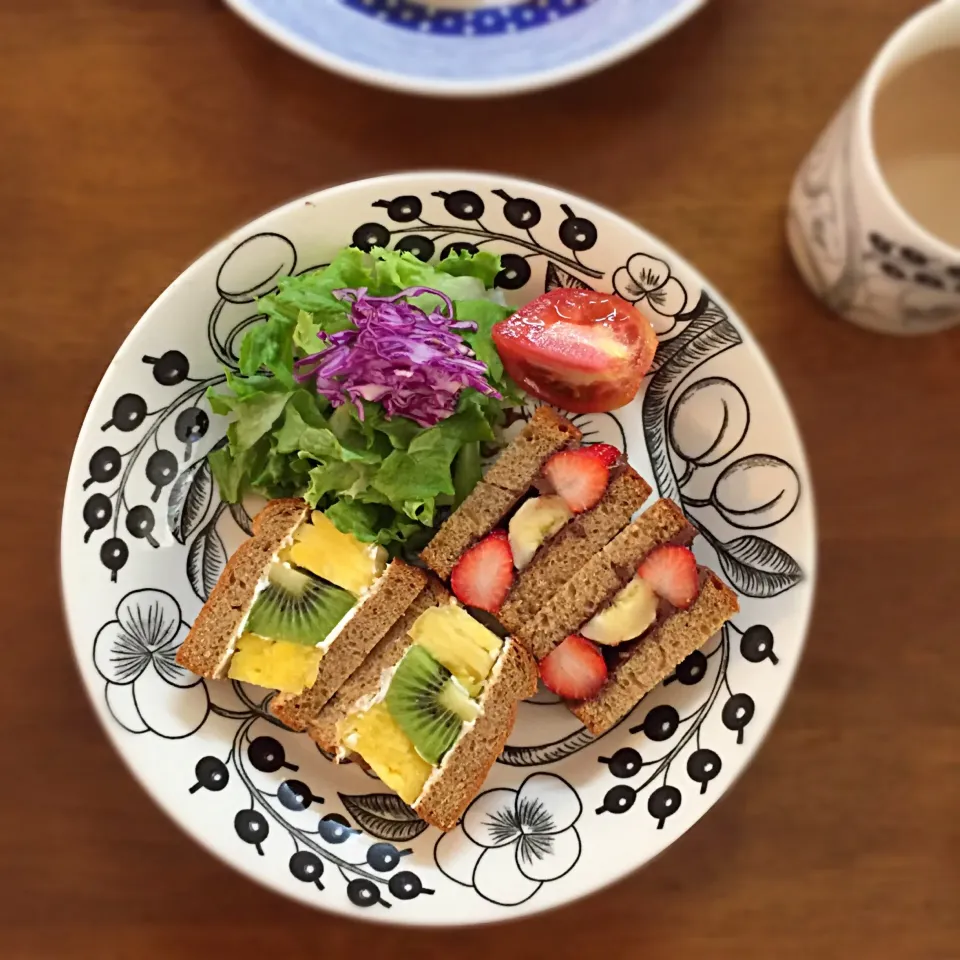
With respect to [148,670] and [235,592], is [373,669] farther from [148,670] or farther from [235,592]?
[148,670]

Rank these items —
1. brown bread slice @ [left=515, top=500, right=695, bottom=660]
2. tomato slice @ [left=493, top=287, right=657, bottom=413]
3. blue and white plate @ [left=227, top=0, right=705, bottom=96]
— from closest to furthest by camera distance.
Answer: blue and white plate @ [left=227, top=0, right=705, bottom=96] < tomato slice @ [left=493, top=287, right=657, bottom=413] < brown bread slice @ [left=515, top=500, right=695, bottom=660]

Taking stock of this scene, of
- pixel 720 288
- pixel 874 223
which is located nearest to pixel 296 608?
pixel 720 288

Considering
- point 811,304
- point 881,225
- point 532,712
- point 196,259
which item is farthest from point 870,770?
point 196,259

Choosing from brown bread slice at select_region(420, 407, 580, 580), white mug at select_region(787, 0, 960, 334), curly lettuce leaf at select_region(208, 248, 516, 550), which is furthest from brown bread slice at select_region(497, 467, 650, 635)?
white mug at select_region(787, 0, 960, 334)

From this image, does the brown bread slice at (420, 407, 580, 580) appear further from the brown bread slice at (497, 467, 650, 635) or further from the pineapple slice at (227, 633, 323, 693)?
the pineapple slice at (227, 633, 323, 693)

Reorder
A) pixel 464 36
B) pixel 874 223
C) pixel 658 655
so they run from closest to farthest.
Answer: pixel 874 223 < pixel 464 36 < pixel 658 655

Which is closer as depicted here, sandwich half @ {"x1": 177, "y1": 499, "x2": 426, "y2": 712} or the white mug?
the white mug

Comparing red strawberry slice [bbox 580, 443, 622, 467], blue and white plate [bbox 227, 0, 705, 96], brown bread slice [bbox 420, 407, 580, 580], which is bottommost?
brown bread slice [bbox 420, 407, 580, 580]

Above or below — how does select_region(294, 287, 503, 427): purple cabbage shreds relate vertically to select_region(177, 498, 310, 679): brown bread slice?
above
